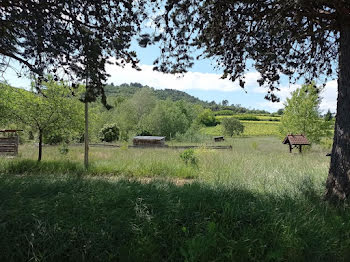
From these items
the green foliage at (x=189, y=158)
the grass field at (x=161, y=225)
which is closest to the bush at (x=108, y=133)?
the green foliage at (x=189, y=158)

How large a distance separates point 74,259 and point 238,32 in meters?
5.22

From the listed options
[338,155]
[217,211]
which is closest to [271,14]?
[338,155]

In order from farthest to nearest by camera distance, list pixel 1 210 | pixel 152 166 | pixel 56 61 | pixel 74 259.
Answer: pixel 152 166 < pixel 56 61 < pixel 1 210 < pixel 74 259

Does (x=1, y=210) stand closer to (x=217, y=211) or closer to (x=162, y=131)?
(x=217, y=211)

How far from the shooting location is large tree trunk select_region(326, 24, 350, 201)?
14.9 ft

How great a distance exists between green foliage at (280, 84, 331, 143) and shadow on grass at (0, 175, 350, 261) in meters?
18.6

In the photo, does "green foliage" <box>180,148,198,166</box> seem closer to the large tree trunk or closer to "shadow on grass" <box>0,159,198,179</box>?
"shadow on grass" <box>0,159,198,179</box>

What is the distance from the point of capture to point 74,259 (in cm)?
288

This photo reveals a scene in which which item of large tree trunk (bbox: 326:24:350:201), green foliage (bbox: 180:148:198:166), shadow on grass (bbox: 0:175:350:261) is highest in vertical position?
large tree trunk (bbox: 326:24:350:201)

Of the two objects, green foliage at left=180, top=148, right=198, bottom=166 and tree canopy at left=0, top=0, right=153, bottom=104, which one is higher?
tree canopy at left=0, top=0, right=153, bottom=104

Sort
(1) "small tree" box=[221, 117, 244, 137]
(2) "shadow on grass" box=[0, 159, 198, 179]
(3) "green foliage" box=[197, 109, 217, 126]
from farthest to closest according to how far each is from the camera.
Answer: (3) "green foliage" box=[197, 109, 217, 126], (1) "small tree" box=[221, 117, 244, 137], (2) "shadow on grass" box=[0, 159, 198, 179]

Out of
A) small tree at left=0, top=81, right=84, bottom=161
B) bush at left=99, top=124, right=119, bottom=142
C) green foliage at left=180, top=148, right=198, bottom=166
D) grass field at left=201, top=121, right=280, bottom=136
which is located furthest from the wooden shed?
grass field at left=201, top=121, right=280, bottom=136

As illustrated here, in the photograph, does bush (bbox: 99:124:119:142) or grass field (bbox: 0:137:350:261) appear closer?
grass field (bbox: 0:137:350:261)

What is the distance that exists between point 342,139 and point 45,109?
12.1 metres
